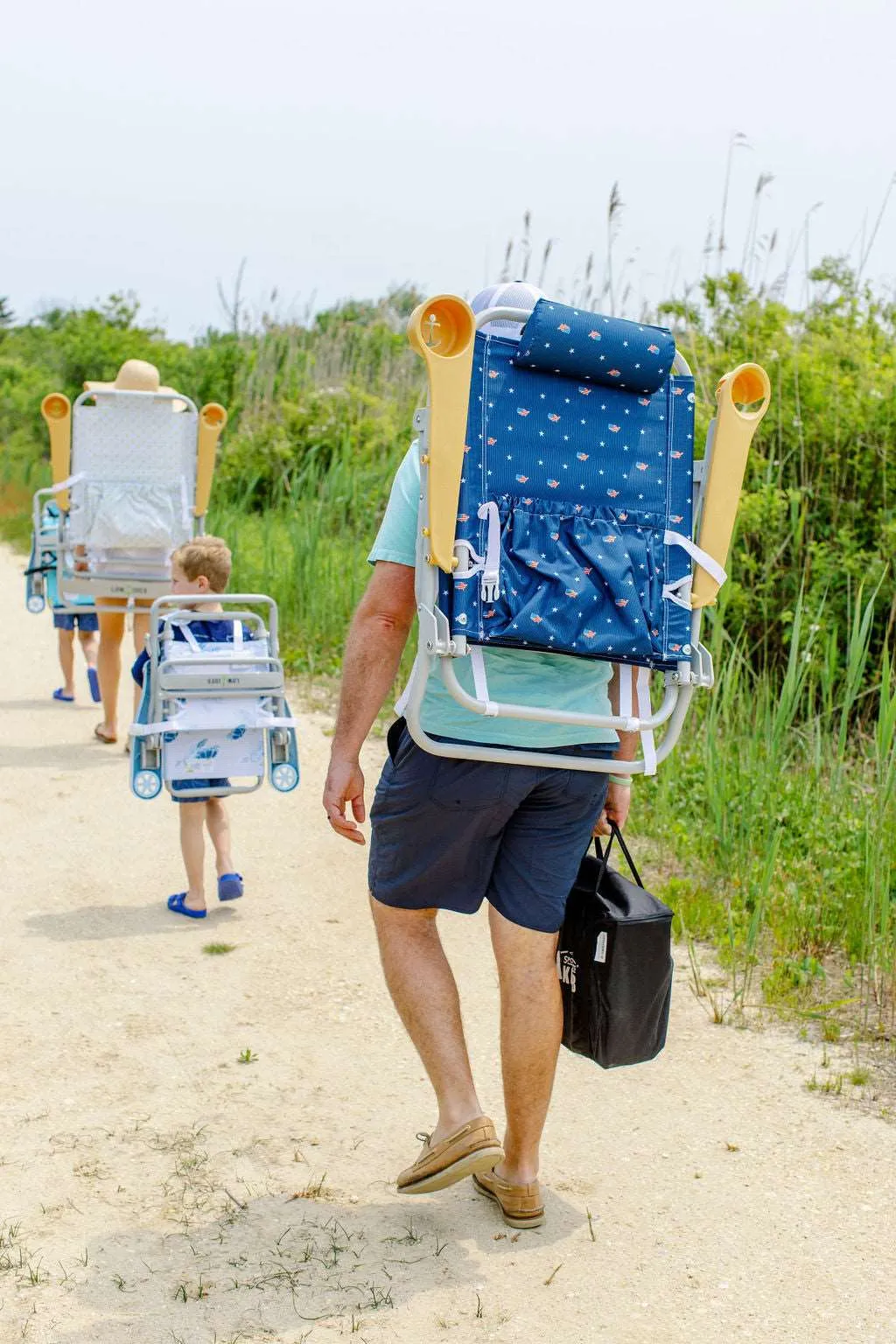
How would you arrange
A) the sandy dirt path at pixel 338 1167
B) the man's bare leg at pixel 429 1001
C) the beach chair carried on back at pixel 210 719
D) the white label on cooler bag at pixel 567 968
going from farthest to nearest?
the beach chair carried on back at pixel 210 719 < the white label on cooler bag at pixel 567 968 < the man's bare leg at pixel 429 1001 < the sandy dirt path at pixel 338 1167

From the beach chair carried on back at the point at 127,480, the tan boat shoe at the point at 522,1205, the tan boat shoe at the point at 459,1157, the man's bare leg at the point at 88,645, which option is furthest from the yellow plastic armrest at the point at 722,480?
the man's bare leg at the point at 88,645

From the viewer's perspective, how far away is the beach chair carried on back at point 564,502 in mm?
2779

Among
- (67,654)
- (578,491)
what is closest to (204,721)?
(578,491)

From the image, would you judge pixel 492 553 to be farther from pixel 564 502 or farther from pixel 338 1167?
pixel 338 1167

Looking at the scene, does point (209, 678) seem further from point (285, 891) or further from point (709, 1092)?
point (709, 1092)

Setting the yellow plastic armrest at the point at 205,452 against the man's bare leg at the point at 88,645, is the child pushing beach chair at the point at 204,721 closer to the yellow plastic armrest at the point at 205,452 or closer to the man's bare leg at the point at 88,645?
the yellow plastic armrest at the point at 205,452

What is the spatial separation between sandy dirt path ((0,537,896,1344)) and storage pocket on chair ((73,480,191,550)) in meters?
2.21

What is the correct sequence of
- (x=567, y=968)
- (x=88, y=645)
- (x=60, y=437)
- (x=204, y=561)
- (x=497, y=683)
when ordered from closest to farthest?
(x=497, y=683) → (x=567, y=968) → (x=204, y=561) → (x=60, y=437) → (x=88, y=645)

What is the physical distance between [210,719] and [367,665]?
2102mm

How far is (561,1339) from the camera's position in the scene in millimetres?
2893

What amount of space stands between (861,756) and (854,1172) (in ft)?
11.5

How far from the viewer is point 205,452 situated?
7.54m

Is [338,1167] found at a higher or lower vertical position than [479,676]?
lower

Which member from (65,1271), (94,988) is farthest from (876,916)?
(65,1271)
